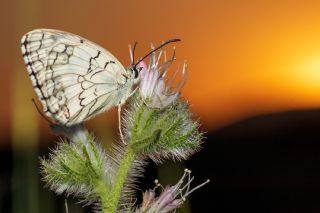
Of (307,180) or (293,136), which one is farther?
Result: (293,136)

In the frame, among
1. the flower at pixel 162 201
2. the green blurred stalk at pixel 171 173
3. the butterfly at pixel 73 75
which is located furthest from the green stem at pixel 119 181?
the green blurred stalk at pixel 171 173

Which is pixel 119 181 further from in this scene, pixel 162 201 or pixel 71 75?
pixel 71 75

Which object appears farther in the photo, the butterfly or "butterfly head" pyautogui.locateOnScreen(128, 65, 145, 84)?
"butterfly head" pyautogui.locateOnScreen(128, 65, 145, 84)

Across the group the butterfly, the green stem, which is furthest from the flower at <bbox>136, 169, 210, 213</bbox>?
the butterfly

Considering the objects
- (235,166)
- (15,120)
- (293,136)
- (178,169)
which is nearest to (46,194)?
(15,120)

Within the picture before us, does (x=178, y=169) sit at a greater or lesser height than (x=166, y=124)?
lesser

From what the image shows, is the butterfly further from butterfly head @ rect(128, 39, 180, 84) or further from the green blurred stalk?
→ the green blurred stalk

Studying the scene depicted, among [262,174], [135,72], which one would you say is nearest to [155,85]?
[135,72]

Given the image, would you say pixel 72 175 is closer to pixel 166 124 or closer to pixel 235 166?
pixel 166 124

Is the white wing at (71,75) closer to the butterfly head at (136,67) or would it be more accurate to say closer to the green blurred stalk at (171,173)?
the butterfly head at (136,67)
